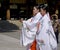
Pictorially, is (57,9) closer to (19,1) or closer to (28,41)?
(19,1)

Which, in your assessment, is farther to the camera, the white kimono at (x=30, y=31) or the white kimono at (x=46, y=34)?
Answer: the white kimono at (x=30, y=31)

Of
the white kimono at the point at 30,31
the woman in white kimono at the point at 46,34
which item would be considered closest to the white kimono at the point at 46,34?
the woman in white kimono at the point at 46,34

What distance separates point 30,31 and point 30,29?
5 centimetres

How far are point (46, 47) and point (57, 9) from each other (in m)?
27.8

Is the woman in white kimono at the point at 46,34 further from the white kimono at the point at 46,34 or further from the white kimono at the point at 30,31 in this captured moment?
the white kimono at the point at 30,31

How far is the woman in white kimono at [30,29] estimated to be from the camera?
7273 millimetres

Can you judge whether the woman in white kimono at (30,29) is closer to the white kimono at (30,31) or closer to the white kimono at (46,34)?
the white kimono at (30,31)

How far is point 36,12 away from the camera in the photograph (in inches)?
286

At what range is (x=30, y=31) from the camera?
741cm

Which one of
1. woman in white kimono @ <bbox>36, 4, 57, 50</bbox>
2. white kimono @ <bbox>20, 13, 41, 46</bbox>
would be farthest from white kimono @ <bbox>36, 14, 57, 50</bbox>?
white kimono @ <bbox>20, 13, 41, 46</bbox>

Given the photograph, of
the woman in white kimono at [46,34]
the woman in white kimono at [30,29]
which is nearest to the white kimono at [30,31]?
the woman in white kimono at [30,29]

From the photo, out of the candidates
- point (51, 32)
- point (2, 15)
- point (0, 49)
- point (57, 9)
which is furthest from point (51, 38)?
point (57, 9)

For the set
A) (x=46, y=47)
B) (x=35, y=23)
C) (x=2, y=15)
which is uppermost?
(x=35, y=23)

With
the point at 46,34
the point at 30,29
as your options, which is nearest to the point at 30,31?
the point at 30,29
